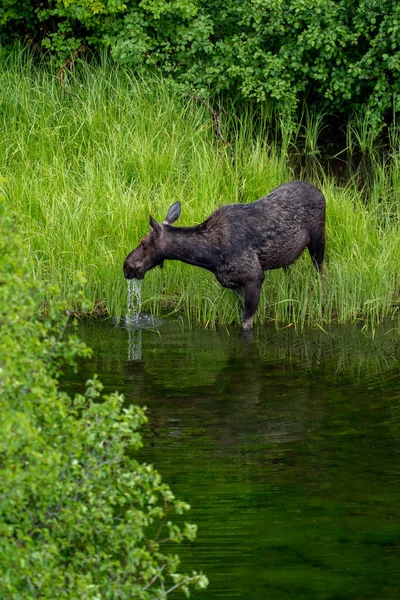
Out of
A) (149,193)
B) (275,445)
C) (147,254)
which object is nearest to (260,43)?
(149,193)

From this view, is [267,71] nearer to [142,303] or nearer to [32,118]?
[32,118]

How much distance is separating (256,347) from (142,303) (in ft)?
5.15

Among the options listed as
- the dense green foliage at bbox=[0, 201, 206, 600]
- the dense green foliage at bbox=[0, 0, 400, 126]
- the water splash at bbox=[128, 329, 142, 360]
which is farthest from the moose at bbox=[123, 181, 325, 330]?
the dense green foliage at bbox=[0, 201, 206, 600]

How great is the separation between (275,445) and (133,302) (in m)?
4.03

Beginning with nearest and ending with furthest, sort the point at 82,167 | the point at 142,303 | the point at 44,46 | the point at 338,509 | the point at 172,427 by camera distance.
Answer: the point at 338,509
the point at 172,427
the point at 142,303
the point at 82,167
the point at 44,46

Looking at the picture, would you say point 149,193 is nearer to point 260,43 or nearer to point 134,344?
point 134,344

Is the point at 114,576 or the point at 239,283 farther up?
the point at 239,283

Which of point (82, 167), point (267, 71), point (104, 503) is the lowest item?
point (104, 503)

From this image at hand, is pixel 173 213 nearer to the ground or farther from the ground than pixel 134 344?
farther from the ground

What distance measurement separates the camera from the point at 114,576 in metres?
4.99

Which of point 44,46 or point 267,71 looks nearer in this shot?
point 267,71

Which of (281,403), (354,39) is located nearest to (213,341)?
(281,403)

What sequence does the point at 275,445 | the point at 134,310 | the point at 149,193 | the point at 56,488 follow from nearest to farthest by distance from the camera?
1. the point at 56,488
2. the point at 275,445
3. the point at 134,310
4. the point at 149,193

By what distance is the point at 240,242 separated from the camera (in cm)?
1158
